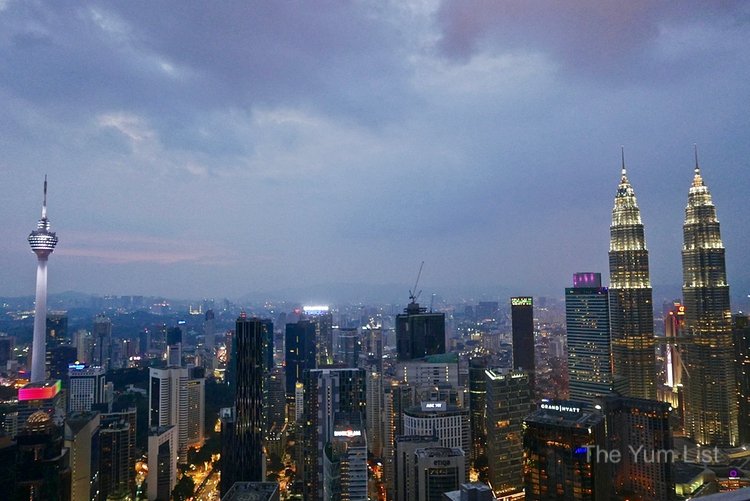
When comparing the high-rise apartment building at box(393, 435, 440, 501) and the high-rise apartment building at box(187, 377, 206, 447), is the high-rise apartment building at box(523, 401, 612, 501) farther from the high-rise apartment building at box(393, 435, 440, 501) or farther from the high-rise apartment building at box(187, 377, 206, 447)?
the high-rise apartment building at box(187, 377, 206, 447)

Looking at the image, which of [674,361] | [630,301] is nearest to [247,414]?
[630,301]

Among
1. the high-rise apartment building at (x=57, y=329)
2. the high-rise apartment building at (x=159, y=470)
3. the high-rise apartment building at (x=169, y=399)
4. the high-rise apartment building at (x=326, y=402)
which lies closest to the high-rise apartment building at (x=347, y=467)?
the high-rise apartment building at (x=326, y=402)

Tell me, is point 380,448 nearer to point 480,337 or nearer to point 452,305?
point 480,337

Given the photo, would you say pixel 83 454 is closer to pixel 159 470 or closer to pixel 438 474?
pixel 159 470

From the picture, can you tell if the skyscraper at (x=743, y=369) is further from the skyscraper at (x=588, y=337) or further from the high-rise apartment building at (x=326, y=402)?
the high-rise apartment building at (x=326, y=402)

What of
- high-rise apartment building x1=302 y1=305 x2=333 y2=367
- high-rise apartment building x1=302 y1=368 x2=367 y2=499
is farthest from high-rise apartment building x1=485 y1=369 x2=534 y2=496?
high-rise apartment building x1=302 y1=305 x2=333 y2=367
